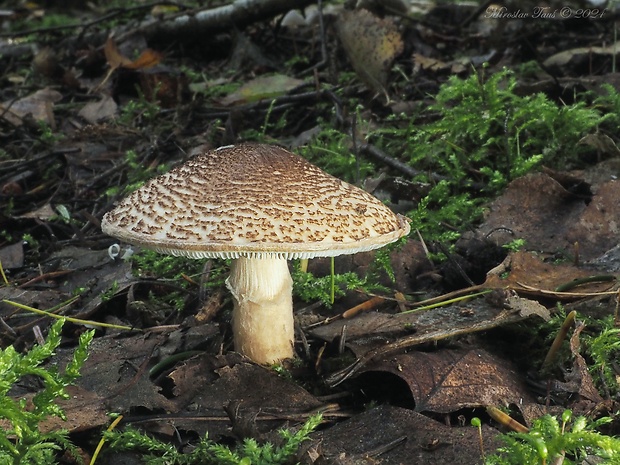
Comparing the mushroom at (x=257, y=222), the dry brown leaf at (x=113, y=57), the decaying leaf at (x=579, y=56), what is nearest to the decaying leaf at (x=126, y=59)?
the dry brown leaf at (x=113, y=57)

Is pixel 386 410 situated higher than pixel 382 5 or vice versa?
pixel 382 5

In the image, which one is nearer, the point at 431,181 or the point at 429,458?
the point at 429,458

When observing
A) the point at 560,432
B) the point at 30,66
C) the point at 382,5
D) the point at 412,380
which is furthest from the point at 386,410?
the point at 30,66

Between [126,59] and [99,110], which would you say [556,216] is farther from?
[126,59]

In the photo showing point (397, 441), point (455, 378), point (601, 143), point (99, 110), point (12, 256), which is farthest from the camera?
point (99, 110)

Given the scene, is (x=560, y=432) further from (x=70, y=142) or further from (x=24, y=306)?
(x=70, y=142)

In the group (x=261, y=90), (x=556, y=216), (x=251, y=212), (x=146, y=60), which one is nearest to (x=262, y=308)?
(x=251, y=212)

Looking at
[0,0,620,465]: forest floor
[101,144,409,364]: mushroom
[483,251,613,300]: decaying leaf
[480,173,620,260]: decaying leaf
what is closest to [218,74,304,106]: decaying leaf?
[0,0,620,465]: forest floor

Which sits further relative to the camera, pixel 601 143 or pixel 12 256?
pixel 12 256
